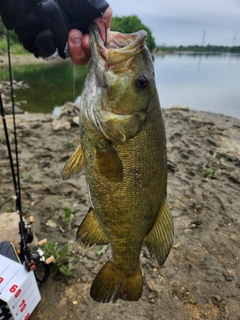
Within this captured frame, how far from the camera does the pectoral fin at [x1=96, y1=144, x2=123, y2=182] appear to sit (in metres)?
1.78

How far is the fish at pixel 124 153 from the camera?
5.65ft

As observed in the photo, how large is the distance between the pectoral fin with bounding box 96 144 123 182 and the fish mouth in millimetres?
481

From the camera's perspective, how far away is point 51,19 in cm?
174

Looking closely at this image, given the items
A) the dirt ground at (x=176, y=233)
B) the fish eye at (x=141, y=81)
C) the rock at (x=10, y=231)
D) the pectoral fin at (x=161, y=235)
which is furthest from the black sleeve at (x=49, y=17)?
the dirt ground at (x=176, y=233)

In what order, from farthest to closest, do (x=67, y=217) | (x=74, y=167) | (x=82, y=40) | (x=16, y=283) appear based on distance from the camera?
(x=67, y=217) → (x=16, y=283) → (x=74, y=167) → (x=82, y=40)

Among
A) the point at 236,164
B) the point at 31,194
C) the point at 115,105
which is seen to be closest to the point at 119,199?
the point at 115,105

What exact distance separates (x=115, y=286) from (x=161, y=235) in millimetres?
485

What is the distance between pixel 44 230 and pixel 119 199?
263cm

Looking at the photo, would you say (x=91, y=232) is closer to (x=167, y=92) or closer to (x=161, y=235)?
(x=161, y=235)

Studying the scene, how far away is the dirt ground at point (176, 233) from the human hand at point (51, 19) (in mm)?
2530

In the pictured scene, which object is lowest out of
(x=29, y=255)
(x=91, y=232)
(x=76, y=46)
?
(x=29, y=255)

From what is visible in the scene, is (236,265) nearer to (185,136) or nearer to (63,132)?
(185,136)

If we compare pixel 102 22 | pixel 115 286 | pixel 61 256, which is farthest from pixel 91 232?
pixel 61 256

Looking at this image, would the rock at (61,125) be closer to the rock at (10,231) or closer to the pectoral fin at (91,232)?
the rock at (10,231)
